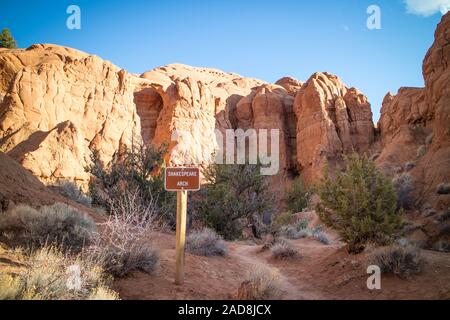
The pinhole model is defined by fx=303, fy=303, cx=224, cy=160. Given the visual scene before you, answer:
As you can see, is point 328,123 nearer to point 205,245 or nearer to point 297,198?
point 297,198

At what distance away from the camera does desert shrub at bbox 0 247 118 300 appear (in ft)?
12.5

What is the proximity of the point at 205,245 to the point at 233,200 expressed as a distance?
6074 mm

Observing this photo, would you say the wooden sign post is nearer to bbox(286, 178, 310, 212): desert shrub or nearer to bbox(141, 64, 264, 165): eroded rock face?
bbox(286, 178, 310, 212): desert shrub

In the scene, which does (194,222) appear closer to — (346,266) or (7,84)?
(346,266)

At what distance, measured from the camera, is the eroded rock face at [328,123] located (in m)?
42.7

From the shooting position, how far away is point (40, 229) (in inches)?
242

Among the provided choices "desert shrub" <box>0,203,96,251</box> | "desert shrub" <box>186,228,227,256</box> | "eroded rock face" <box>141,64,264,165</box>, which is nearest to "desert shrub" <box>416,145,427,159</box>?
"desert shrub" <box>186,228,227,256</box>

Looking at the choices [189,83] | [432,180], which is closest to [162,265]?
[432,180]

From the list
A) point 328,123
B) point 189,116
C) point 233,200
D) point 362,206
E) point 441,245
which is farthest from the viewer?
point 328,123

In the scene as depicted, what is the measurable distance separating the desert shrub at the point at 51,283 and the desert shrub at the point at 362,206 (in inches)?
252

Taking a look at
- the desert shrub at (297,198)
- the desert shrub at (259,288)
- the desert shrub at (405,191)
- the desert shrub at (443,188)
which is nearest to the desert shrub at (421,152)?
the desert shrub at (405,191)

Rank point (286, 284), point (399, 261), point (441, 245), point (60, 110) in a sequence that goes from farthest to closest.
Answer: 1. point (60, 110)
2. point (441, 245)
3. point (286, 284)
4. point (399, 261)

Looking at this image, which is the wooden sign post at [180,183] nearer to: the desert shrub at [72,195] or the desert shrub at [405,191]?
the desert shrub at [72,195]

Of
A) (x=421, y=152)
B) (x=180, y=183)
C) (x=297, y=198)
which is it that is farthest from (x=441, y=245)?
(x=297, y=198)
